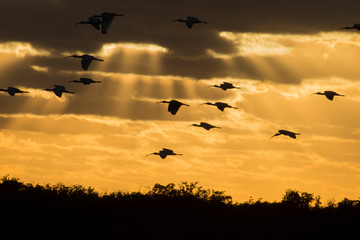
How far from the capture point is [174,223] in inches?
2331

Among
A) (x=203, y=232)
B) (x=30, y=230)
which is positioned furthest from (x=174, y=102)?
(x=30, y=230)

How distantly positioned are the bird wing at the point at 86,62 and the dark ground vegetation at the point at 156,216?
42.2 ft

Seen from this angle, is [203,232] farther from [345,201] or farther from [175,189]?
[345,201]

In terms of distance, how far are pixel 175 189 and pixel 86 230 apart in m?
12.1

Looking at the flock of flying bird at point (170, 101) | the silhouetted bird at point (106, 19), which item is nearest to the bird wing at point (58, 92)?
the flock of flying bird at point (170, 101)

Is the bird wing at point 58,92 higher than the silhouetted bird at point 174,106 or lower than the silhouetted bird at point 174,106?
higher

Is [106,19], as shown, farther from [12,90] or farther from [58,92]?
[12,90]

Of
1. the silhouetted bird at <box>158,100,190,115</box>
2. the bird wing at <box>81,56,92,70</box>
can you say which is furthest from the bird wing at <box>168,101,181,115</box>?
the bird wing at <box>81,56,92,70</box>

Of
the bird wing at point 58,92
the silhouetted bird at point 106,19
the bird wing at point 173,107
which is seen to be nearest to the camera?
the silhouetted bird at point 106,19

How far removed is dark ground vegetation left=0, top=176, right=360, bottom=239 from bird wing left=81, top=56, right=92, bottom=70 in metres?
12.9

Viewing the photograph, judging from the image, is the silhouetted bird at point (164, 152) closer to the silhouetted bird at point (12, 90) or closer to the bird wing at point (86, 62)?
the bird wing at point (86, 62)

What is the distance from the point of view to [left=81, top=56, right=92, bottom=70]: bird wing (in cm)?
4853

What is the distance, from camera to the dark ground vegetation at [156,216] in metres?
56.5

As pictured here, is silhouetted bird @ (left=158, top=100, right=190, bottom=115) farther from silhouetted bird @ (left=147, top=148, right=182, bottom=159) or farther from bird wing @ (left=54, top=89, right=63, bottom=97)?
bird wing @ (left=54, top=89, right=63, bottom=97)
